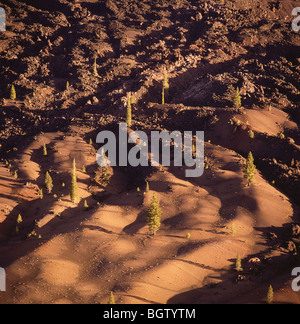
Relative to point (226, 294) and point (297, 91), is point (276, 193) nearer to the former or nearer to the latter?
point (226, 294)

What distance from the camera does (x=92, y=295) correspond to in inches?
1366

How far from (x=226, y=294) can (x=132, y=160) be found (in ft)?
119

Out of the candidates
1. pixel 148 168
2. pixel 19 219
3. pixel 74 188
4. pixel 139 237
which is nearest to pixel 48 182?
pixel 74 188

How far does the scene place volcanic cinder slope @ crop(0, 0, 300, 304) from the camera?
126 ft

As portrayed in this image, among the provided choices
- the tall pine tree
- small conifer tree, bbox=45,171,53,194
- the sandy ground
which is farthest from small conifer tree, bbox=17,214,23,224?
the tall pine tree

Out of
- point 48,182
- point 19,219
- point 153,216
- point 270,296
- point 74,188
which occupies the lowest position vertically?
point 19,219

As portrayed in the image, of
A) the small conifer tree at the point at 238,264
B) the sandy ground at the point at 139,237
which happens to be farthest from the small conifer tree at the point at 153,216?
the small conifer tree at the point at 238,264

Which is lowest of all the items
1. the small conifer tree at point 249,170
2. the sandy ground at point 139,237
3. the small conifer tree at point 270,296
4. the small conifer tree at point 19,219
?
the small conifer tree at point 19,219

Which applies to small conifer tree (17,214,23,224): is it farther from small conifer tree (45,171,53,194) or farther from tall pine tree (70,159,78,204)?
tall pine tree (70,159,78,204)

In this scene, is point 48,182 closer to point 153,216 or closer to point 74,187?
point 74,187

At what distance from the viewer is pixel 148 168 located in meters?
62.8

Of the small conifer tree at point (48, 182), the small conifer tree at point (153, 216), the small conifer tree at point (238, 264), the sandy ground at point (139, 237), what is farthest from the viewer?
the small conifer tree at point (48, 182)

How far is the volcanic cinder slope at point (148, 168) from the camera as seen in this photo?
38469mm

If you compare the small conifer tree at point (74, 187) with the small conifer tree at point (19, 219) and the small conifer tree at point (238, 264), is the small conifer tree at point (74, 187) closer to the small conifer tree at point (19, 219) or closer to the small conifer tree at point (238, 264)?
the small conifer tree at point (19, 219)
